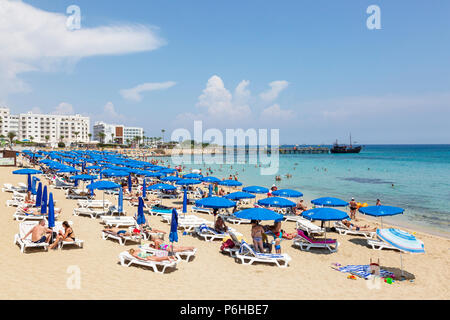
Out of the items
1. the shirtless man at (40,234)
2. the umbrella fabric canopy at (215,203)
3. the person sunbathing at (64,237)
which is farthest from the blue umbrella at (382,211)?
the shirtless man at (40,234)

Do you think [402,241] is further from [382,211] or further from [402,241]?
[382,211]

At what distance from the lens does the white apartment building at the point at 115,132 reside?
156975 mm

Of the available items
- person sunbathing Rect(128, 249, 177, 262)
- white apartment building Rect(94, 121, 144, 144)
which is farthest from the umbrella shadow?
white apartment building Rect(94, 121, 144, 144)

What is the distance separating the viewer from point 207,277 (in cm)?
775

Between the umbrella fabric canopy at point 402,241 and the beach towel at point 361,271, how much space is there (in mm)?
1005

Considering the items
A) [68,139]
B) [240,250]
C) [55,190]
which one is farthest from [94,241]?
[68,139]

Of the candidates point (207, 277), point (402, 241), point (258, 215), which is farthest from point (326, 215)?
point (207, 277)

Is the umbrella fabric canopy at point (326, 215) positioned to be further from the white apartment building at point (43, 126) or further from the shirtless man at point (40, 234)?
the white apartment building at point (43, 126)

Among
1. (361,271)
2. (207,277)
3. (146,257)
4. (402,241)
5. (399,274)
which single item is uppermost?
(402,241)

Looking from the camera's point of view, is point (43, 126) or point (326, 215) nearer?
point (326, 215)

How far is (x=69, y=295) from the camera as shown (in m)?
6.14

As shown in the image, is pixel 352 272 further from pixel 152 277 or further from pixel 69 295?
pixel 69 295

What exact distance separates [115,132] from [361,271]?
6728 inches
